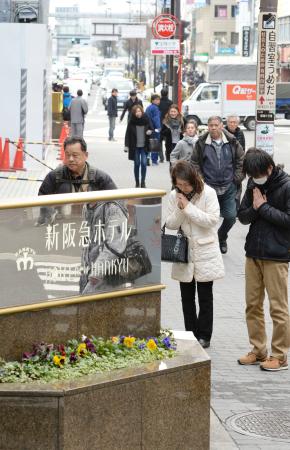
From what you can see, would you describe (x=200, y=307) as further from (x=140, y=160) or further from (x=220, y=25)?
(x=220, y=25)

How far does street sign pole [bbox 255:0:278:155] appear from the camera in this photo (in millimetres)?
16312

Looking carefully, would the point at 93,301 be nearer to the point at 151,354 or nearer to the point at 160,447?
the point at 151,354

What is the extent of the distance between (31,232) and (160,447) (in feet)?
4.51

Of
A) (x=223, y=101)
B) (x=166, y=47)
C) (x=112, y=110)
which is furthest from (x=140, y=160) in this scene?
(x=223, y=101)

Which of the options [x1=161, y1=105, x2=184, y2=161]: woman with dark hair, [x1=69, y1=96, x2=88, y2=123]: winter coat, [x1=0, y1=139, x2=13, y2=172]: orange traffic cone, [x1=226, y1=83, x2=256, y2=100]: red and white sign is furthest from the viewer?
[x1=226, y1=83, x2=256, y2=100]: red and white sign

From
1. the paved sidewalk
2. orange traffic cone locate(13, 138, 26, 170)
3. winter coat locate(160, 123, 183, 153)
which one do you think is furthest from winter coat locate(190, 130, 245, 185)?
orange traffic cone locate(13, 138, 26, 170)

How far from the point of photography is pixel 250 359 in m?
9.27

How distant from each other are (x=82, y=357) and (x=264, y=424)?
5.57 ft

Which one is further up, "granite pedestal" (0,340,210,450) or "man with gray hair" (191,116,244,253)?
"man with gray hair" (191,116,244,253)

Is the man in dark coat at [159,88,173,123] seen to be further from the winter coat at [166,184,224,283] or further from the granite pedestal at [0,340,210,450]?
the granite pedestal at [0,340,210,450]

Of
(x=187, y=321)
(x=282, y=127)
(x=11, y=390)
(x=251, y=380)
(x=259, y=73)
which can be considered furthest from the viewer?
(x=282, y=127)

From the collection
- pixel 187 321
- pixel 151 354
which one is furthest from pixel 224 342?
pixel 151 354

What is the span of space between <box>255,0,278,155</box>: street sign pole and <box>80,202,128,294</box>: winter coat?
9.95 m

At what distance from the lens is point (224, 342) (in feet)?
33.4
